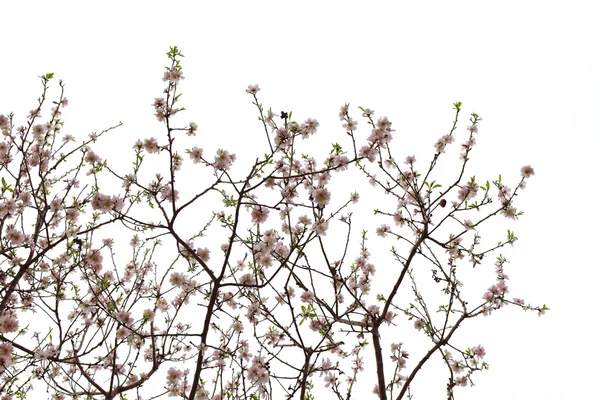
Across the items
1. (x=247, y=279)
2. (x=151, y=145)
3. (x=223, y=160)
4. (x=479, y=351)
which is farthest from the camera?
(x=479, y=351)

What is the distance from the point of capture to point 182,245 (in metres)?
3.96

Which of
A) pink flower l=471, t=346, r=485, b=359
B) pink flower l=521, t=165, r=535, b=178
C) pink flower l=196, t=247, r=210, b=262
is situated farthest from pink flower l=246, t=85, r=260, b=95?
pink flower l=471, t=346, r=485, b=359

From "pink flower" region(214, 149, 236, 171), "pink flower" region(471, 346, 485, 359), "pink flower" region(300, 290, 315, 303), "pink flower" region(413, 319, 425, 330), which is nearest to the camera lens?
"pink flower" region(214, 149, 236, 171)

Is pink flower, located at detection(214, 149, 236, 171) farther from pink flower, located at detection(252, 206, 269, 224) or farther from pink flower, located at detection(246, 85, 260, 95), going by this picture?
pink flower, located at detection(246, 85, 260, 95)

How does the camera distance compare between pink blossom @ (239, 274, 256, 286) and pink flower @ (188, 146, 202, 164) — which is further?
pink blossom @ (239, 274, 256, 286)

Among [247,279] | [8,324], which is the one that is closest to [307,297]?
[247,279]

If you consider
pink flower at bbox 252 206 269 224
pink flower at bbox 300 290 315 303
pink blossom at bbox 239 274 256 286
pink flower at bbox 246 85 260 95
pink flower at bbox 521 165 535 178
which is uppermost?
pink flower at bbox 521 165 535 178

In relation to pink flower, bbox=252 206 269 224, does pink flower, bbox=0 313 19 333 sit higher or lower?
lower

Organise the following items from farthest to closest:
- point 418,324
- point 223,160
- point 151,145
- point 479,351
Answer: point 418,324, point 479,351, point 151,145, point 223,160

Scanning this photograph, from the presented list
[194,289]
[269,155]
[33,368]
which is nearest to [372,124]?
[269,155]

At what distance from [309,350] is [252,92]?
2.48m

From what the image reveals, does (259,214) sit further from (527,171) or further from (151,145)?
(527,171)

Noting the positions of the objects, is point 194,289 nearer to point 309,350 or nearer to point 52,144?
point 309,350

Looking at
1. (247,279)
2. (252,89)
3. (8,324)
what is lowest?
(8,324)
